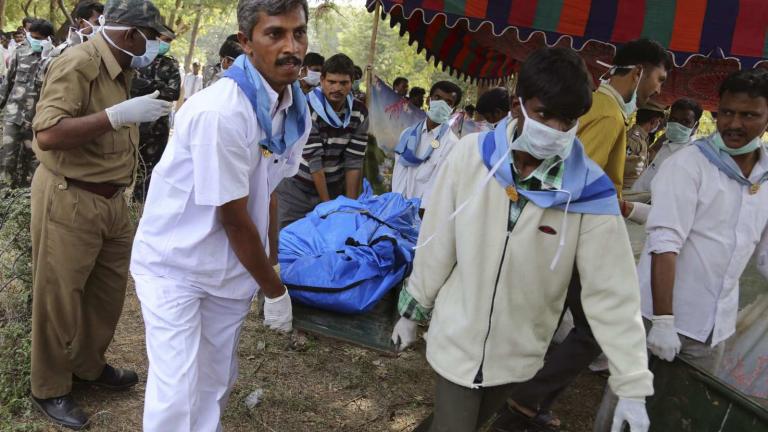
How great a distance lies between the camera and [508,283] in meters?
1.77

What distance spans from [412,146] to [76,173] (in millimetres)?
2925

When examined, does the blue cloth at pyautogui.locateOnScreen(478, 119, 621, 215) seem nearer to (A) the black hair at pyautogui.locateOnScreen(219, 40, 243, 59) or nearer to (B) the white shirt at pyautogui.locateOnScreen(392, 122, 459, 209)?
(B) the white shirt at pyautogui.locateOnScreen(392, 122, 459, 209)

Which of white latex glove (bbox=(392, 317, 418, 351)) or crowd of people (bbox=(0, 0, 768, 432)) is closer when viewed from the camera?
crowd of people (bbox=(0, 0, 768, 432))

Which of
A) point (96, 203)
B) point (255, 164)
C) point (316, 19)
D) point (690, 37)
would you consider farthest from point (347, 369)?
point (316, 19)

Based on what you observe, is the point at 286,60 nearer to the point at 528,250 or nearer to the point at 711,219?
the point at 528,250

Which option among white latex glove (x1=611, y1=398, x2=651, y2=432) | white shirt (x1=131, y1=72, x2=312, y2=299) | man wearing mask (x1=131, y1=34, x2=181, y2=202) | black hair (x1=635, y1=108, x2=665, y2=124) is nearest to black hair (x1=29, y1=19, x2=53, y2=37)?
man wearing mask (x1=131, y1=34, x2=181, y2=202)

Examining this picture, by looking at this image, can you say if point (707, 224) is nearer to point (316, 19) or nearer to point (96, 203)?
point (96, 203)

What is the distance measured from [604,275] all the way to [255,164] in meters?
1.16

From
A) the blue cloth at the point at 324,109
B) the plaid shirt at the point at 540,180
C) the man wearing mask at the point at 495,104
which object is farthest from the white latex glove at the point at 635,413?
the man wearing mask at the point at 495,104

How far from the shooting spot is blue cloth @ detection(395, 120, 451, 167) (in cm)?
487

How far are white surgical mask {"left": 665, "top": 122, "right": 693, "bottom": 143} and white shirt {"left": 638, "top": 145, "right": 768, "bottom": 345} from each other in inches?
101

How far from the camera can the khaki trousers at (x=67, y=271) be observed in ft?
8.14

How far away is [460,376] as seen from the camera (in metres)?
1.84

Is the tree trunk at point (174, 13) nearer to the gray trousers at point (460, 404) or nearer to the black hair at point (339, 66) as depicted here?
the black hair at point (339, 66)
